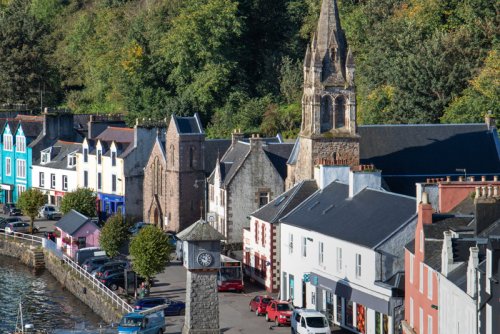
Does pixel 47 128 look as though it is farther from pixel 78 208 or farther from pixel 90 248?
pixel 90 248

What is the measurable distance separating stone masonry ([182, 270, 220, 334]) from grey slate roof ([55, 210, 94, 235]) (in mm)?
26495

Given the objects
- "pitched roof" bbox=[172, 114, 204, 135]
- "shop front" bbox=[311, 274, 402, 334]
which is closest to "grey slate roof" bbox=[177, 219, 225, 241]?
"shop front" bbox=[311, 274, 402, 334]

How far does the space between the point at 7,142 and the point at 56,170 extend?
9.25m

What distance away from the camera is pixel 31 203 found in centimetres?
9450

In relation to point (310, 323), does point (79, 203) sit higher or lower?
higher

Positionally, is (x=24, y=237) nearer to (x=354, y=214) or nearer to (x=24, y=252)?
(x=24, y=252)

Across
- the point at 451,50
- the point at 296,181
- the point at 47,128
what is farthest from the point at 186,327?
the point at 47,128

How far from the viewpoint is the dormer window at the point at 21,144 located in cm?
11025

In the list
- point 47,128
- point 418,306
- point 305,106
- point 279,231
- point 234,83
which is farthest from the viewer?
point 234,83

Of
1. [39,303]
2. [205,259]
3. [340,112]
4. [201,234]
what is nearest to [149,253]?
[39,303]

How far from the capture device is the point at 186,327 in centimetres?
5941

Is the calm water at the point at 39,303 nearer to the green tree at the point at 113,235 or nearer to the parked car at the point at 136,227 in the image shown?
the green tree at the point at 113,235

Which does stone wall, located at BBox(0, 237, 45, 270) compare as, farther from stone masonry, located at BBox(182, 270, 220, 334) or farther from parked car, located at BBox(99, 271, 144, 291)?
stone masonry, located at BBox(182, 270, 220, 334)

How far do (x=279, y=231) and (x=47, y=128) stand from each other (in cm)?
4376
